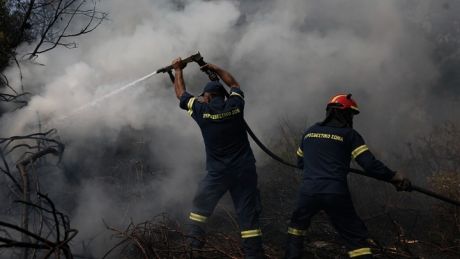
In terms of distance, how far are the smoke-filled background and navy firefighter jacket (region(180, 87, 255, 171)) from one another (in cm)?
214

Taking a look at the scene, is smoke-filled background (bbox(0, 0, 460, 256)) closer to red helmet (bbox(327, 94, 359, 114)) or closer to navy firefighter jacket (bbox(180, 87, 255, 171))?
navy firefighter jacket (bbox(180, 87, 255, 171))

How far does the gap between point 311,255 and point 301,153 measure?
1.14 meters

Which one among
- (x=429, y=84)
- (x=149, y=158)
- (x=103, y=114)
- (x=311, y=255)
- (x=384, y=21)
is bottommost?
(x=311, y=255)

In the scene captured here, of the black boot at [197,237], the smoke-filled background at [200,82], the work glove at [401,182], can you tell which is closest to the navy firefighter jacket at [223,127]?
the black boot at [197,237]

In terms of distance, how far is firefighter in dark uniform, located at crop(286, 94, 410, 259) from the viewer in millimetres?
3895

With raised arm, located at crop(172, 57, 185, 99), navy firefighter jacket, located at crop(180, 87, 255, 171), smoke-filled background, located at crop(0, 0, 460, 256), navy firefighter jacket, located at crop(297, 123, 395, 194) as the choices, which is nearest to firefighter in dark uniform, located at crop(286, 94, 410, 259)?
navy firefighter jacket, located at crop(297, 123, 395, 194)

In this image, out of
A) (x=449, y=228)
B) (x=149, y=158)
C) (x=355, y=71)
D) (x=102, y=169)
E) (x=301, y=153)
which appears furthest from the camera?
(x=355, y=71)

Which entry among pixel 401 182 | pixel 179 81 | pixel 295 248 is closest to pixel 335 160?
pixel 401 182

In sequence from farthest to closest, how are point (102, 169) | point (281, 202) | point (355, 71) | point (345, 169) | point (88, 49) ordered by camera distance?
point (355, 71) → point (88, 49) → point (102, 169) → point (281, 202) → point (345, 169)

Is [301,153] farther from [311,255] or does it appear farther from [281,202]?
[281,202]

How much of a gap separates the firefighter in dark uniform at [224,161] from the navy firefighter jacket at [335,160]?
606mm

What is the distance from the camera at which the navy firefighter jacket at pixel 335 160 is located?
3914 mm

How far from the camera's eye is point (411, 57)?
10.1 metres

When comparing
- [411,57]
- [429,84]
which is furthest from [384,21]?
[429,84]
